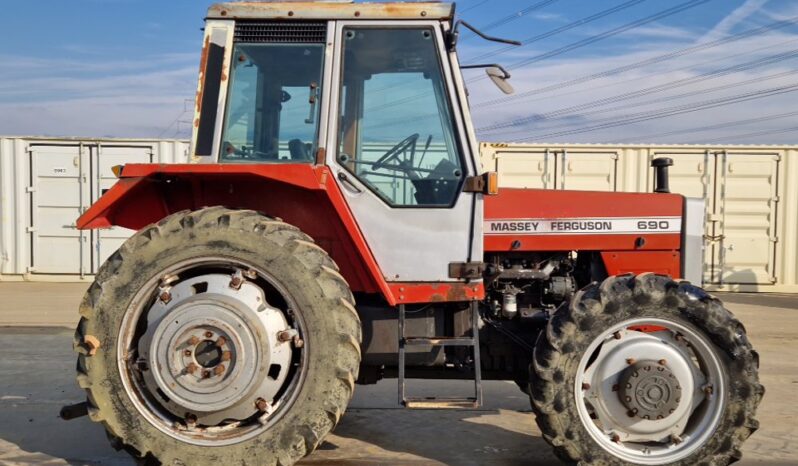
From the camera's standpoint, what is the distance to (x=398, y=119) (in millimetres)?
3629

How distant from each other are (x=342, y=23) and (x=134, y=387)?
2191 mm

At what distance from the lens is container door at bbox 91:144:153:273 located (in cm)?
1267

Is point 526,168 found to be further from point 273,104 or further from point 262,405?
point 262,405

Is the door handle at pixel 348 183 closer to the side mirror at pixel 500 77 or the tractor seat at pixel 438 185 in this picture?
the tractor seat at pixel 438 185

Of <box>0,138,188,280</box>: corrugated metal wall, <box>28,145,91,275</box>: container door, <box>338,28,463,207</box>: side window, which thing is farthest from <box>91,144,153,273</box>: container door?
<box>338,28,463,207</box>: side window

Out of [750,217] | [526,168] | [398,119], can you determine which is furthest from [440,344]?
[750,217]

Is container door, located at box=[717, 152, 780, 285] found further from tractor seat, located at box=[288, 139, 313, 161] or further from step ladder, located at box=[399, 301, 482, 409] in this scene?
tractor seat, located at box=[288, 139, 313, 161]

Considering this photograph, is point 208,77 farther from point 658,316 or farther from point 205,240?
point 658,316

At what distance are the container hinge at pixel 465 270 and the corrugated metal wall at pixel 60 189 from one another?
1040 cm

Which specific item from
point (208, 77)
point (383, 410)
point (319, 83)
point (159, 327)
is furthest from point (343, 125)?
point (383, 410)

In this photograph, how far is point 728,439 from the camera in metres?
3.38

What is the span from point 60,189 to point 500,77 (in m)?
11.3

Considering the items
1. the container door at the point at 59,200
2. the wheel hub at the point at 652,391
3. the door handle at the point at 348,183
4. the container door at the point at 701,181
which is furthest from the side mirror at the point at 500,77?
the container door at the point at 59,200

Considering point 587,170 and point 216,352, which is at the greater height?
point 587,170
